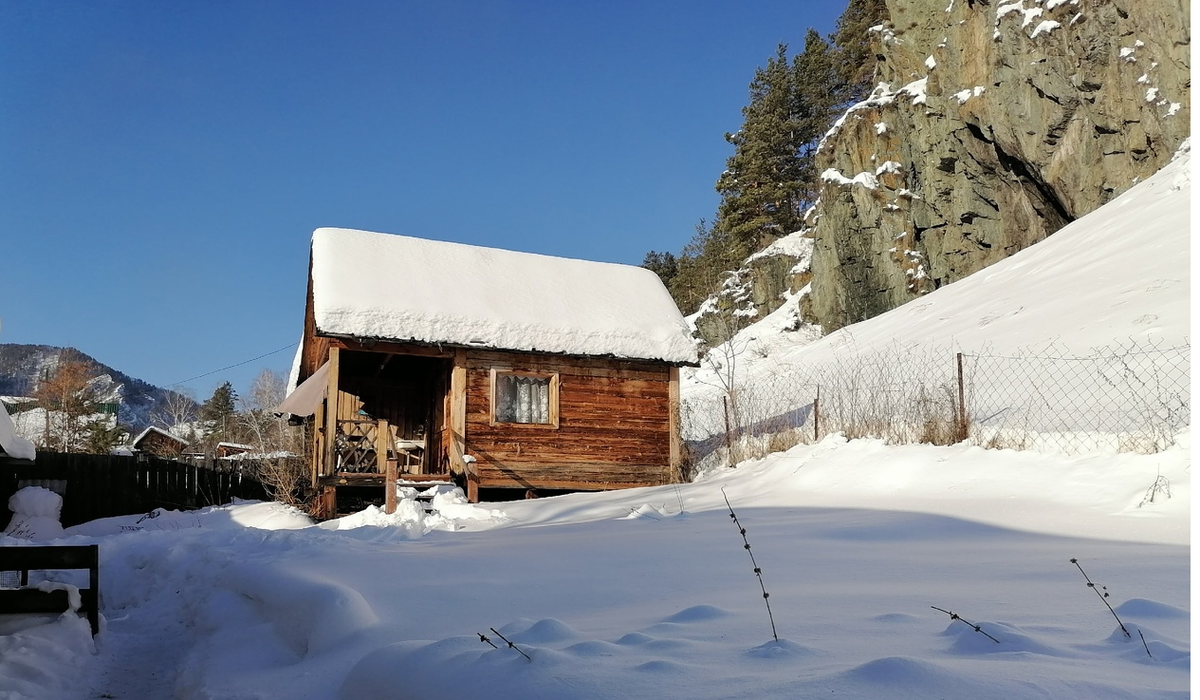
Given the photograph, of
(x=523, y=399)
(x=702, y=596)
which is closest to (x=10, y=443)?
(x=702, y=596)

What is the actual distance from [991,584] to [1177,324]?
11394mm

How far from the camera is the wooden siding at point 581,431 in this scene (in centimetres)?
1515

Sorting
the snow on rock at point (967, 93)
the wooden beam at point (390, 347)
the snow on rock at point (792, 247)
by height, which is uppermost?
the snow on rock at point (967, 93)

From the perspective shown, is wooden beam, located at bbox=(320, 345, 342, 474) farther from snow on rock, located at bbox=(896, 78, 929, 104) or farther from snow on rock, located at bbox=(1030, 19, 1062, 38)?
snow on rock, located at bbox=(896, 78, 929, 104)

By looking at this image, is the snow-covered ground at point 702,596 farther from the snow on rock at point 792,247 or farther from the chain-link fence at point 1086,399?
the snow on rock at point 792,247

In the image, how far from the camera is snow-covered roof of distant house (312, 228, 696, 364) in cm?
1422

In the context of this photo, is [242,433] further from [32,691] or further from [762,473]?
[32,691]

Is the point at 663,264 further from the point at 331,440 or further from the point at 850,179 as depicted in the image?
the point at 331,440

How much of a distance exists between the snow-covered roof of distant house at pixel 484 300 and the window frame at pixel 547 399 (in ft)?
1.84

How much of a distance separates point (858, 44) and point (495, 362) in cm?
3492

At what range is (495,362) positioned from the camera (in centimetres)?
1533

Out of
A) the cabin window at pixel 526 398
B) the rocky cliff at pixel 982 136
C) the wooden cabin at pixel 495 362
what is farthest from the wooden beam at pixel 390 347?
the rocky cliff at pixel 982 136

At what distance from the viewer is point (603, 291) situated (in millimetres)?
17656

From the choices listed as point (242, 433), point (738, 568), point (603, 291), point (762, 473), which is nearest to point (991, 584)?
point (738, 568)
